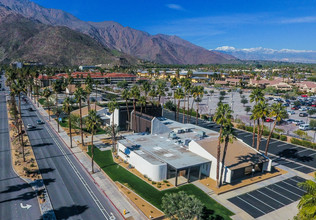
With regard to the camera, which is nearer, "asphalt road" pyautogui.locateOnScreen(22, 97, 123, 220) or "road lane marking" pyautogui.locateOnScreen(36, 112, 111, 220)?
"asphalt road" pyautogui.locateOnScreen(22, 97, 123, 220)

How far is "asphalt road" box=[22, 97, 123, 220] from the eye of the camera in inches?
1312

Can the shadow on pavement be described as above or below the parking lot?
above

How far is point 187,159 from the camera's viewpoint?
45031 millimetres

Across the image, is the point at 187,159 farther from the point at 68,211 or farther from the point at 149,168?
the point at 68,211

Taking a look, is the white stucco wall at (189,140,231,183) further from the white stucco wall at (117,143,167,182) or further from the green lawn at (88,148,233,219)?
the white stucco wall at (117,143,167,182)

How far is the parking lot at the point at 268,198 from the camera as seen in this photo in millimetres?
35781

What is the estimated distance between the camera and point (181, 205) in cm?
2708

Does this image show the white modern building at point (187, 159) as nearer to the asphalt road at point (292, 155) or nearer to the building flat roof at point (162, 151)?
the building flat roof at point (162, 151)

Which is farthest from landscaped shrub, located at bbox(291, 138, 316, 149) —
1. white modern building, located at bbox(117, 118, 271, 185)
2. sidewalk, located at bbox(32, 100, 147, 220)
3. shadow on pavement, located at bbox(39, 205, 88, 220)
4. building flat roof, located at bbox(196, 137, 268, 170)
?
shadow on pavement, located at bbox(39, 205, 88, 220)

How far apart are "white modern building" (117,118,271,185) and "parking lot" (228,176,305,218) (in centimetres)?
444

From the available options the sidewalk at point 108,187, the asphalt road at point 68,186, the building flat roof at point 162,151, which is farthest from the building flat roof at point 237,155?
the asphalt road at point 68,186

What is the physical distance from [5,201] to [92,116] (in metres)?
19.5

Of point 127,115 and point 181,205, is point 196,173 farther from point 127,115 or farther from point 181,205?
point 127,115

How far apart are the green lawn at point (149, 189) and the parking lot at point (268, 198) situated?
389 cm
